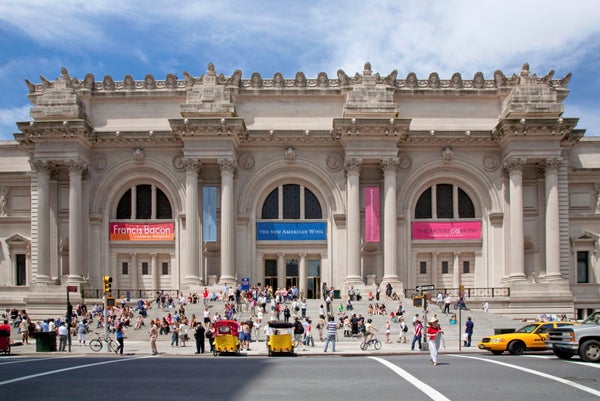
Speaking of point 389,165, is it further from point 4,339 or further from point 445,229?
point 4,339

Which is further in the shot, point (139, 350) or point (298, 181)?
point (298, 181)

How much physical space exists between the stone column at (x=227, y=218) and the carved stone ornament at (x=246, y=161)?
2213 mm

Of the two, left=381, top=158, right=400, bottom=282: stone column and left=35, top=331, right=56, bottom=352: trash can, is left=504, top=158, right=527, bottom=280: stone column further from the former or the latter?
left=35, top=331, right=56, bottom=352: trash can

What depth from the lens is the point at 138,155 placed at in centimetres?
5466

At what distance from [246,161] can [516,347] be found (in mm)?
28510

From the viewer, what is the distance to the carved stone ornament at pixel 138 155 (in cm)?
5462

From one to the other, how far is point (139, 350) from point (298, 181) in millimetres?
22382

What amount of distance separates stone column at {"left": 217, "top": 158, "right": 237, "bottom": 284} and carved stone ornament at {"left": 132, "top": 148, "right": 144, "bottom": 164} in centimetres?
626

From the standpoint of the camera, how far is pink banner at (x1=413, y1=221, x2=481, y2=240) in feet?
181

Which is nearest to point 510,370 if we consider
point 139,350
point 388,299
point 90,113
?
point 139,350

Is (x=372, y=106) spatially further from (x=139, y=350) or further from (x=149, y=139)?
(x=139, y=350)

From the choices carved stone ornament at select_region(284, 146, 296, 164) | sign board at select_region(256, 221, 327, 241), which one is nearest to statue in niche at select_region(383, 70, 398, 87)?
carved stone ornament at select_region(284, 146, 296, 164)

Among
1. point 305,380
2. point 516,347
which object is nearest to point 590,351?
point 516,347

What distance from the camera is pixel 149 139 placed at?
179ft
